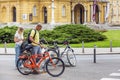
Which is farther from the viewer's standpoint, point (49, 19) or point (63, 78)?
point (49, 19)

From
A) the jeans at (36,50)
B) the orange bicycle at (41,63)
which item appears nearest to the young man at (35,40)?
the jeans at (36,50)

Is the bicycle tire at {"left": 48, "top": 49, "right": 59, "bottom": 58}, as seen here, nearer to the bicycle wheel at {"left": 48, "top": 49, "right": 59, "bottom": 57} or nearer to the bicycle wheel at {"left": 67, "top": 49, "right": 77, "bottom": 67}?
the bicycle wheel at {"left": 48, "top": 49, "right": 59, "bottom": 57}

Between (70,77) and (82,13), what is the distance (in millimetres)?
66093

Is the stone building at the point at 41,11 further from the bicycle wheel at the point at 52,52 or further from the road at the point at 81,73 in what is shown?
the bicycle wheel at the point at 52,52

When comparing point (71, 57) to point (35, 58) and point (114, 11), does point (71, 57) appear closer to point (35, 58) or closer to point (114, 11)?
point (35, 58)

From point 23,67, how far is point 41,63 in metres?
0.92

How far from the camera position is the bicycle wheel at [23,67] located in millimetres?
20188

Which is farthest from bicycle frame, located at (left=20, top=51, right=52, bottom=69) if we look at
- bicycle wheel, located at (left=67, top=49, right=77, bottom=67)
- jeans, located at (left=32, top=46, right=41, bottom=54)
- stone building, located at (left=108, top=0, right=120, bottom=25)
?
stone building, located at (left=108, top=0, right=120, bottom=25)

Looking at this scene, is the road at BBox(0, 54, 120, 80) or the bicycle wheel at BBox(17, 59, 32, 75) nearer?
the road at BBox(0, 54, 120, 80)

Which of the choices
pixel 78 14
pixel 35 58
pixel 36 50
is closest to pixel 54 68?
pixel 35 58

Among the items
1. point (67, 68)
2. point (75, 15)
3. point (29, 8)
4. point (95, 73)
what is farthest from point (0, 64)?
point (75, 15)

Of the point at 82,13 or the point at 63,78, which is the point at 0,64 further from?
the point at 82,13

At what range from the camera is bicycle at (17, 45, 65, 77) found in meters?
19.4

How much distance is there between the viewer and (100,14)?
86812 mm
